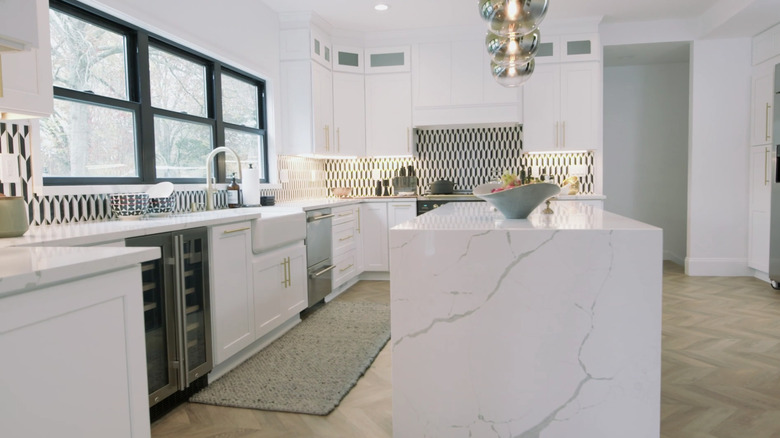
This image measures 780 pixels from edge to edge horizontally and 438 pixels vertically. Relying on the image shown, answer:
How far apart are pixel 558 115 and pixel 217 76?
3488mm

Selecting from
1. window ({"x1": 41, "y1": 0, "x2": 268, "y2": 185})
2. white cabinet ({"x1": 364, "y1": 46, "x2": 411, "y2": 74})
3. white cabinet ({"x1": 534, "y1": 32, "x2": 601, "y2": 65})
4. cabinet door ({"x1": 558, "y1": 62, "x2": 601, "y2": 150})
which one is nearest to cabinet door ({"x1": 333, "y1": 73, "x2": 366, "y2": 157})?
white cabinet ({"x1": 364, "y1": 46, "x2": 411, "y2": 74})

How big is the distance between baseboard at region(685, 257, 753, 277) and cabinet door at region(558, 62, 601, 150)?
1735 mm

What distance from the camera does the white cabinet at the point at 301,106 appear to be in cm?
520

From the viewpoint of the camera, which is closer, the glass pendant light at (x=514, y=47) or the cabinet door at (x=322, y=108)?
the glass pendant light at (x=514, y=47)

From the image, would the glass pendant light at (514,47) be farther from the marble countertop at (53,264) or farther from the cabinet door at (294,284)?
the marble countertop at (53,264)

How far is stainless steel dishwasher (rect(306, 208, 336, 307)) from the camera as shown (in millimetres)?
4188

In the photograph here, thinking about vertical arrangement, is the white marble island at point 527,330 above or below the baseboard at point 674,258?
above

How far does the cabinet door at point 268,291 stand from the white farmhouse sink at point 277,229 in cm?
9

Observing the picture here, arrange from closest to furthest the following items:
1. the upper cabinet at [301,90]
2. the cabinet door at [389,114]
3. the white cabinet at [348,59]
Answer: the upper cabinet at [301,90] → the white cabinet at [348,59] → the cabinet door at [389,114]

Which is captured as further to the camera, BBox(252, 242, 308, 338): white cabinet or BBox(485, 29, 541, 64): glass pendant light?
BBox(252, 242, 308, 338): white cabinet

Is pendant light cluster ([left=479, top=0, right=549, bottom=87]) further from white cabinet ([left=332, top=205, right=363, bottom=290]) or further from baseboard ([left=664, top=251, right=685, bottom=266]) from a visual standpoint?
baseboard ([left=664, top=251, right=685, bottom=266])

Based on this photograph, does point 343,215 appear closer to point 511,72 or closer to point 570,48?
point 511,72

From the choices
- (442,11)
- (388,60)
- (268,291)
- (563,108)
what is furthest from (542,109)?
(268,291)

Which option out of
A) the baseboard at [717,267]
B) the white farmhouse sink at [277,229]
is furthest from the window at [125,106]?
the baseboard at [717,267]
